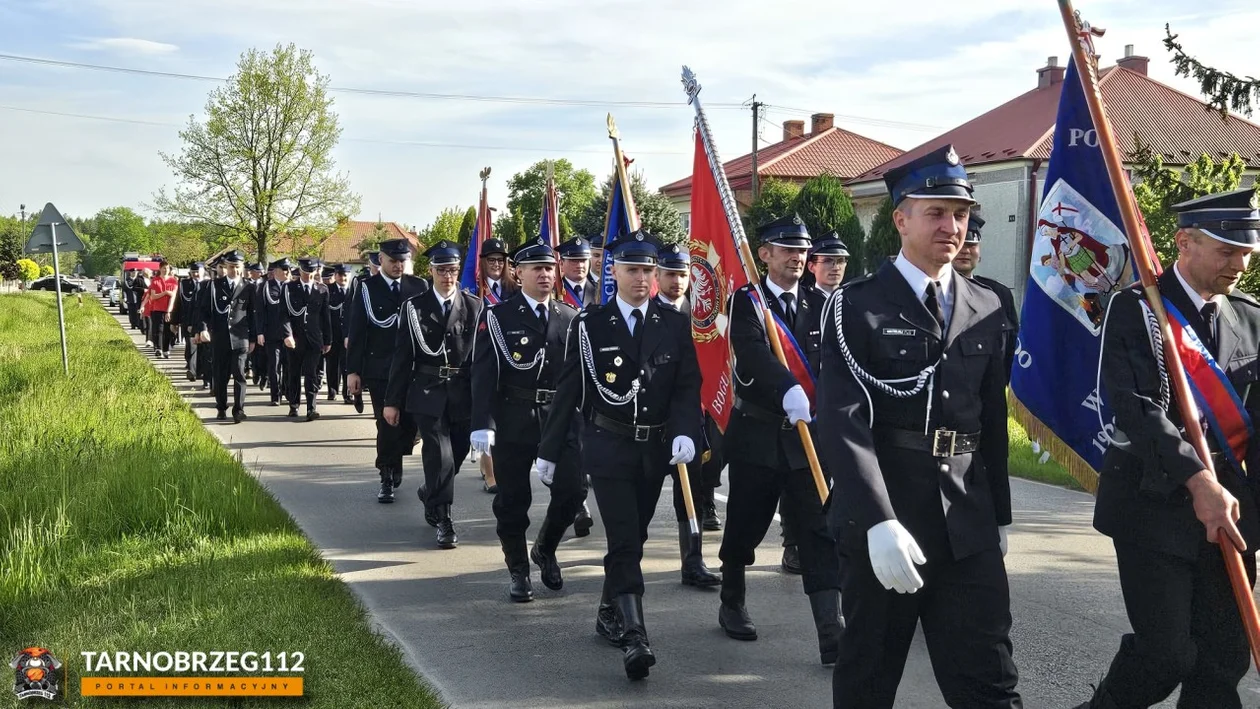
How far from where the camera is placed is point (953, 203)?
342 cm

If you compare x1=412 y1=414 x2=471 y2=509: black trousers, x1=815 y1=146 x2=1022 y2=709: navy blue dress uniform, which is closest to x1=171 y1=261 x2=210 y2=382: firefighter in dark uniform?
x1=412 y1=414 x2=471 y2=509: black trousers

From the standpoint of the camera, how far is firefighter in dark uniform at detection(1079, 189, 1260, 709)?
11.8 ft

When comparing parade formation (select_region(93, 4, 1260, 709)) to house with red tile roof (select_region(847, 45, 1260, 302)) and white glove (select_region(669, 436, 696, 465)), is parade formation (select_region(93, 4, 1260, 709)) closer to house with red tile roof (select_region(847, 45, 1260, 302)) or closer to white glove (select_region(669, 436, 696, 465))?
white glove (select_region(669, 436, 696, 465))

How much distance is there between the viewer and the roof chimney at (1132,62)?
3900 centimetres

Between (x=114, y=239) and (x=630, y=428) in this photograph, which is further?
(x=114, y=239)

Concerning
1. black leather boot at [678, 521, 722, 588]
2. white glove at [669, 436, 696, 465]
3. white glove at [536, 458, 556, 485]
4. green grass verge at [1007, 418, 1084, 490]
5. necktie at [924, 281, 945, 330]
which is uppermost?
necktie at [924, 281, 945, 330]

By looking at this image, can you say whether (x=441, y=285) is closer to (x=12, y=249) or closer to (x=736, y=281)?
(x=736, y=281)

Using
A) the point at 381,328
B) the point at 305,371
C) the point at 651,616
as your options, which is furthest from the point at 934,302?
the point at 305,371

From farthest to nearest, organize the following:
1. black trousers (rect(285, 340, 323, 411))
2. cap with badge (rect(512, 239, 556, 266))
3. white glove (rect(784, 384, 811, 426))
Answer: black trousers (rect(285, 340, 323, 411)) → cap with badge (rect(512, 239, 556, 266)) → white glove (rect(784, 384, 811, 426))

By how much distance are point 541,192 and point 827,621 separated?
67.8 metres

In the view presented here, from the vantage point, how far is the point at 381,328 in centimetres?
977

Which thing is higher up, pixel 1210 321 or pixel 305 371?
pixel 1210 321

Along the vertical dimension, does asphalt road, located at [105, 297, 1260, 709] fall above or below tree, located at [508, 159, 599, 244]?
below

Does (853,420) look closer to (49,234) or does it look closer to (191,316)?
(49,234)
